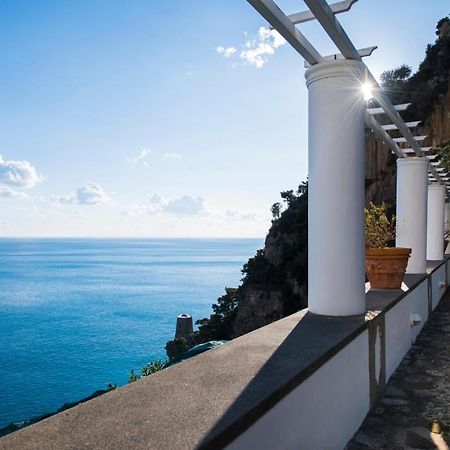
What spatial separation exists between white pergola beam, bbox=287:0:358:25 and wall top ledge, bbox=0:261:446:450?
1677 millimetres

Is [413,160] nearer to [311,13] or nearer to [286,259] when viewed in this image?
[311,13]

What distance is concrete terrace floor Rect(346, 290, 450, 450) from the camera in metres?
2.10

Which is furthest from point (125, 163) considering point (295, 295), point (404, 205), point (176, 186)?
point (404, 205)

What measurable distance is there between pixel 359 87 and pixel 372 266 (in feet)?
5.81

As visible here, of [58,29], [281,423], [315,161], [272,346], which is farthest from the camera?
[58,29]

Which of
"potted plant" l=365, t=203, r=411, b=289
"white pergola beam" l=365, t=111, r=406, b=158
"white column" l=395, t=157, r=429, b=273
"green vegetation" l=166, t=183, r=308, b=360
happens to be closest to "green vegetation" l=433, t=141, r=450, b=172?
"white column" l=395, t=157, r=429, b=273

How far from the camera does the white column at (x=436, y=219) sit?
7035 mm

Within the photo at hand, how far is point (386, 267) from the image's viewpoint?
357cm

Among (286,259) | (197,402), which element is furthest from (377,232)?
(286,259)

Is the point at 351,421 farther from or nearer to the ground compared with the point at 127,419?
nearer to the ground

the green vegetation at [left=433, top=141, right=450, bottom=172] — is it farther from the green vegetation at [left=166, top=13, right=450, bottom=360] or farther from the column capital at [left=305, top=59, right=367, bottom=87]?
the green vegetation at [left=166, top=13, right=450, bottom=360]

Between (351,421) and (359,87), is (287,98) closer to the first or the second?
(359,87)

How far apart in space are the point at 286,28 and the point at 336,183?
3.09 ft

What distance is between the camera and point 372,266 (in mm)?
3674
